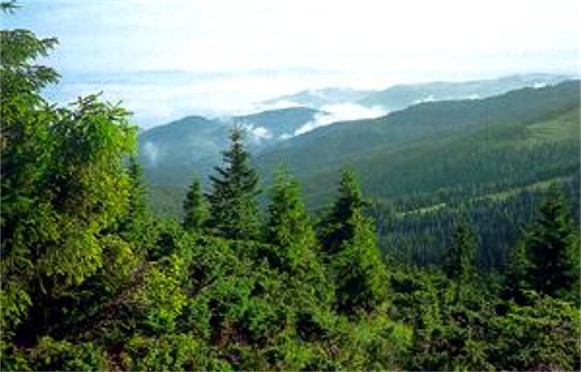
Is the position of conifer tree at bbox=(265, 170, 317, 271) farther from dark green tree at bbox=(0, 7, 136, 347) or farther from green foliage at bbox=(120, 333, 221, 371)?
dark green tree at bbox=(0, 7, 136, 347)

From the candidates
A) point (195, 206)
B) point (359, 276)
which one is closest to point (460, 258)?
point (195, 206)

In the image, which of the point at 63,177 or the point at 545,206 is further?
the point at 545,206

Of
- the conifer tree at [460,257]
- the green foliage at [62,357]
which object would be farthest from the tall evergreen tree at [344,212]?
the green foliage at [62,357]

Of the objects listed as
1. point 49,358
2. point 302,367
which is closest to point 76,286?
point 49,358

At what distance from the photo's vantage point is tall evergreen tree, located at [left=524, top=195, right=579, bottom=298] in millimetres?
50719

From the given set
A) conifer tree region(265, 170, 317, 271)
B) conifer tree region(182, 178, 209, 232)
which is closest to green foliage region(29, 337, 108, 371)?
conifer tree region(265, 170, 317, 271)

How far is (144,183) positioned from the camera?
75.1 m

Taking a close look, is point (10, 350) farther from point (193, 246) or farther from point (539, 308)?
point (539, 308)

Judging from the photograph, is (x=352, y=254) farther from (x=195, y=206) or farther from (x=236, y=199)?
(x=195, y=206)

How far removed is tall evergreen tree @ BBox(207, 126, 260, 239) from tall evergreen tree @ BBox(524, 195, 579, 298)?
17.9 metres

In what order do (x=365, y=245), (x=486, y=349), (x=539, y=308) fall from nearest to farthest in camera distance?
(x=486, y=349) → (x=539, y=308) → (x=365, y=245)

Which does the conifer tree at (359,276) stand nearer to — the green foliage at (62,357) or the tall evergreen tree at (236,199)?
the tall evergreen tree at (236,199)

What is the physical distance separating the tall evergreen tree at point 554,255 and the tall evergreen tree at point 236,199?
58.6ft

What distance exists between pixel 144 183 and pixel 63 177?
195 ft
